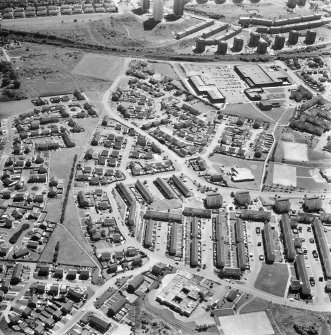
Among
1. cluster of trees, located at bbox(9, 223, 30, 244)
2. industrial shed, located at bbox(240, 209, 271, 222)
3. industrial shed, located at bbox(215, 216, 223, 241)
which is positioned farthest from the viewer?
industrial shed, located at bbox(240, 209, 271, 222)

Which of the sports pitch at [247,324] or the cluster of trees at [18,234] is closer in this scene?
the sports pitch at [247,324]

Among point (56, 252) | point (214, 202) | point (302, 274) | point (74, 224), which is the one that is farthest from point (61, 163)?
point (302, 274)

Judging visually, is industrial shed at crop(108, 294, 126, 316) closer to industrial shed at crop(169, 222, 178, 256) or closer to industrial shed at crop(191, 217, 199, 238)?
industrial shed at crop(169, 222, 178, 256)

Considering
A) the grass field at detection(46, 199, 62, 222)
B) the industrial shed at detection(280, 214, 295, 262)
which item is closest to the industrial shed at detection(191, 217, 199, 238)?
the industrial shed at detection(280, 214, 295, 262)

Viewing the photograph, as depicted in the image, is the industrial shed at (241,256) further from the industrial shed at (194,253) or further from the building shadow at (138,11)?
the building shadow at (138,11)

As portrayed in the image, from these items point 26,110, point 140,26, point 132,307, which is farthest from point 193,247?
point 140,26

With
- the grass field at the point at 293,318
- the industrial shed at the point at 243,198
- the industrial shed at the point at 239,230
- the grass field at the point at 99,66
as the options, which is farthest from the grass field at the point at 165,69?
the grass field at the point at 293,318

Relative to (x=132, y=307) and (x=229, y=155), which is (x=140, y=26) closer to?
(x=229, y=155)

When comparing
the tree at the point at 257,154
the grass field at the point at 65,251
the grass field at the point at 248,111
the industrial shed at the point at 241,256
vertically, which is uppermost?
the industrial shed at the point at 241,256
